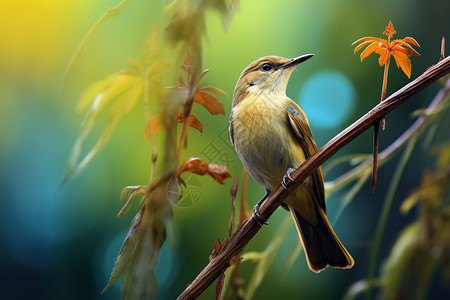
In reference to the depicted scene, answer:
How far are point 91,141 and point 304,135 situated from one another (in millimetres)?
238

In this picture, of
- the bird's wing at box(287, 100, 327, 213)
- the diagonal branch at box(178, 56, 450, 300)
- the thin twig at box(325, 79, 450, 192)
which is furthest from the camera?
the thin twig at box(325, 79, 450, 192)

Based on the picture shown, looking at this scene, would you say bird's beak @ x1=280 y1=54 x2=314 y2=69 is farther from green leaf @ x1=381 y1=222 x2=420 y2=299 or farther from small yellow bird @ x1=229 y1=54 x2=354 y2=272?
green leaf @ x1=381 y1=222 x2=420 y2=299

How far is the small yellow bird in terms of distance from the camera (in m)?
0.41

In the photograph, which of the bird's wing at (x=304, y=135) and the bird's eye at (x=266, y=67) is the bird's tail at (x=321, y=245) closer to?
the bird's wing at (x=304, y=135)

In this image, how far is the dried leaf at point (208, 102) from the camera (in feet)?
1.15

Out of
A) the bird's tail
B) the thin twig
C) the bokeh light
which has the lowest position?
the thin twig

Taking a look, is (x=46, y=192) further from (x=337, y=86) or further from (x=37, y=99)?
(x=337, y=86)

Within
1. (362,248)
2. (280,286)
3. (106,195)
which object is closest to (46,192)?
(106,195)

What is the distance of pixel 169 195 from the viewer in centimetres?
34

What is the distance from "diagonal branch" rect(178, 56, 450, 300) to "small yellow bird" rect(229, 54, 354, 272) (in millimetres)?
97

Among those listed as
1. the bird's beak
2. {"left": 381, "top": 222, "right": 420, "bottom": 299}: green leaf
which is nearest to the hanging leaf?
the bird's beak

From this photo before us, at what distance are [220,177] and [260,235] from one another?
0.21 metres

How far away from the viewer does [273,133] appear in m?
0.42

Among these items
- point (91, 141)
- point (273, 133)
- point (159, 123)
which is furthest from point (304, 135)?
point (91, 141)
